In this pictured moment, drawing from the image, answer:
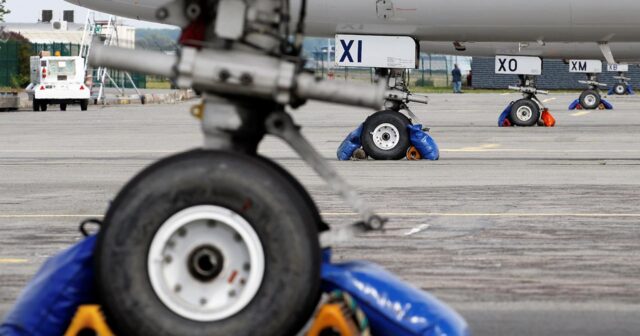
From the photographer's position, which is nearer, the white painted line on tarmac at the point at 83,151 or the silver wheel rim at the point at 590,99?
the white painted line on tarmac at the point at 83,151

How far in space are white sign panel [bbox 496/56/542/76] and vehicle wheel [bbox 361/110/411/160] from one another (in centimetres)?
1316

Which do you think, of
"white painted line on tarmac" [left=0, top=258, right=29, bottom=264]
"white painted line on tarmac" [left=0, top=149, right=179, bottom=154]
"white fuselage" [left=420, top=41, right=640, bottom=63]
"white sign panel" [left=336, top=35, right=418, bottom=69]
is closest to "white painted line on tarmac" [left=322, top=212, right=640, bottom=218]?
"white painted line on tarmac" [left=0, top=258, right=29, bottom=264]

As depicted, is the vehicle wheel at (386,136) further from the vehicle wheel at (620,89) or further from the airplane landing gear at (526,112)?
the vehicle wheel at (620,89)

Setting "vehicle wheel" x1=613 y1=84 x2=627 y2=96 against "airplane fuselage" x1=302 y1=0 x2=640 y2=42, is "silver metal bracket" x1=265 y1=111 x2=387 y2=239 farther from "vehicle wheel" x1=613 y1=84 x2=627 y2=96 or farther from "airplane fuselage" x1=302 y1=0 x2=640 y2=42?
"vehicle wheel" x1=613 y1=84 x2=627 y2=96

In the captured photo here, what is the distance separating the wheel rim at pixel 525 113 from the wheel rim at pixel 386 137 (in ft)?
46.5

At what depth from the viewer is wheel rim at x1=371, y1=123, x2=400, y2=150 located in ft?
69.7

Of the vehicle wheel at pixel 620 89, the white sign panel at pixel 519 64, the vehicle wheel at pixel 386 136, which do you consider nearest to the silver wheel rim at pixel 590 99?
the white sign panel at pixel 519 64

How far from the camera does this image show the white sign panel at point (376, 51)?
74.1ft

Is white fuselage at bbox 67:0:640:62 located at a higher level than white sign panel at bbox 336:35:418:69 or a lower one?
higher

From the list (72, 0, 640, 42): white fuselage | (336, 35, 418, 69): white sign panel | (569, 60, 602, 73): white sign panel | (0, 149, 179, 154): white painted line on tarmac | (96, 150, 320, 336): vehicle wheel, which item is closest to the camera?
(96, 150, 320, 336): vehicle wheel

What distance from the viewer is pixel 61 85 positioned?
51156mm

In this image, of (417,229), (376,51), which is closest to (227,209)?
(417,229)

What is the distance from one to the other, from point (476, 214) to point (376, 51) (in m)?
9.95

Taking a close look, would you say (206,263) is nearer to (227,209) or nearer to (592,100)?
(227,209)
